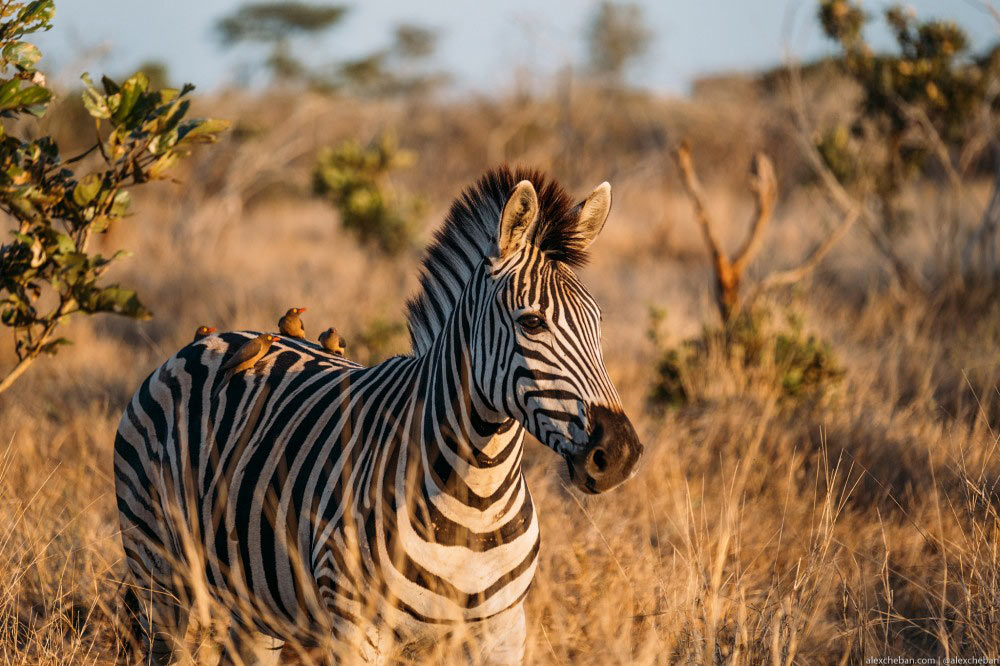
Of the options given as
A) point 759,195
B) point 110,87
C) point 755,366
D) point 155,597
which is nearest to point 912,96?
point 759,195

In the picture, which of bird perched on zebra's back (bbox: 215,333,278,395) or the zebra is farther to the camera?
bird perched on zebra's back (bbox: 215,333,278,395)

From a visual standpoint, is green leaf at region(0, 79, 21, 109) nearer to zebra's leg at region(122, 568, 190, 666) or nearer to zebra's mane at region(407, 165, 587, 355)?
zebra's mane at region(407, 165, 587, 355)

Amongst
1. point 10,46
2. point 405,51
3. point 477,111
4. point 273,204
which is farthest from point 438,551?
point 405,51

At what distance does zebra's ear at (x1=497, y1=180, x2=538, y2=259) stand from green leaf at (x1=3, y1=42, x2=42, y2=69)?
205 cm

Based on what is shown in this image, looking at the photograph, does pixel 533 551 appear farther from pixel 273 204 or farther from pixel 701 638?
pixel 273 204

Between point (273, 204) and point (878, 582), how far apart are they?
20114 millimetres

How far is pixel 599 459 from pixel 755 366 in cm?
432

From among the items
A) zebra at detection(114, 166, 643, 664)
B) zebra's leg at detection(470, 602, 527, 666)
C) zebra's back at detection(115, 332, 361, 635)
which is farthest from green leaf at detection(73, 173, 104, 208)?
zebra's leg at detection(470, 602, 527, 666)

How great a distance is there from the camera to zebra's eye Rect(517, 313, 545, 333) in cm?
255

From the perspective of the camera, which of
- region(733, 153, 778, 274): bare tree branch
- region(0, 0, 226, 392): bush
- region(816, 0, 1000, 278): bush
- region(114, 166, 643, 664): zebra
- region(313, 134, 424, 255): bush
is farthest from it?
region(313, 134, 424, 255): bush

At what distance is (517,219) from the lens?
266cm

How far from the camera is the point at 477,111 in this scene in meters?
29.8

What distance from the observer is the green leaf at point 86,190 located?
12.6 ft

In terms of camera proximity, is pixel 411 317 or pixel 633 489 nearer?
pixel 411 317
